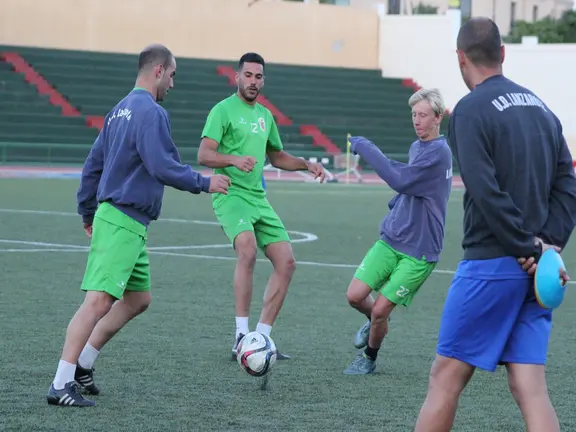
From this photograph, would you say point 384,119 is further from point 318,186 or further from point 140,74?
point 140,74

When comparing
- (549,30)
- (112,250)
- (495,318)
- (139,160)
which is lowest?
(549,30)

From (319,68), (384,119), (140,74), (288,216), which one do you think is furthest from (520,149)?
(319,68)

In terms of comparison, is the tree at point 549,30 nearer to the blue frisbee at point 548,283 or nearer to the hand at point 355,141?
the hand at point 355,141

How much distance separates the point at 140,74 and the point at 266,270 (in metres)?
7.08

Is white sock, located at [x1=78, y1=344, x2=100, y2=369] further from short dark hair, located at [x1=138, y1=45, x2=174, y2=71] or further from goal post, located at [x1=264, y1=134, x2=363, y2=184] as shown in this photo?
goal post, located at [x1=264, y1=134, x2=363, y2=184]

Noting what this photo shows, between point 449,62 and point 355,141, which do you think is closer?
point 355,141

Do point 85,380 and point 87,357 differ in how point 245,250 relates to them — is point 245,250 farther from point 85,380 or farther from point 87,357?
point 85,380

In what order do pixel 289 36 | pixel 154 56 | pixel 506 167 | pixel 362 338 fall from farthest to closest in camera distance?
pixel 289 36 → pixel 362 338 → pixel 154 56 → pixel 506 167

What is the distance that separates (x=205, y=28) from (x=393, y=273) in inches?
1486

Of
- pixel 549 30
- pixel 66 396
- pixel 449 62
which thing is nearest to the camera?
pixel 66 396

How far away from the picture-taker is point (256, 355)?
7336 mm

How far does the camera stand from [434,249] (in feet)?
27.0

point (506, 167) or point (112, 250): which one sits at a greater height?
point (506, 167)

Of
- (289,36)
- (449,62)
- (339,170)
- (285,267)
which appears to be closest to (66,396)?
(285,267)
